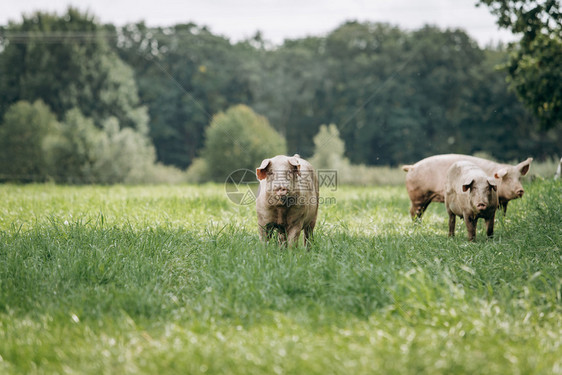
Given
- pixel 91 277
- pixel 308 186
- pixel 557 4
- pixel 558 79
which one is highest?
pixel 557 4

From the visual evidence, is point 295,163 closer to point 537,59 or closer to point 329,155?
point 537,59

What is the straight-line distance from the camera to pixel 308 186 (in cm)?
606

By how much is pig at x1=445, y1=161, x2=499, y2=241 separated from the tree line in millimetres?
21797

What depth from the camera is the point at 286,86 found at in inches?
1517

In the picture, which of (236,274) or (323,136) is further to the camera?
(323,136)

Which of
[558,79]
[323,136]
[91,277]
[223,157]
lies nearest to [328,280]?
[91,277]

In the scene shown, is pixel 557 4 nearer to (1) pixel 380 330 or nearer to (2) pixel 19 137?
(1) pixel 380 330

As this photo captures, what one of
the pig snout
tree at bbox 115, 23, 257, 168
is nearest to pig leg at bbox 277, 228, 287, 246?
the pig snout

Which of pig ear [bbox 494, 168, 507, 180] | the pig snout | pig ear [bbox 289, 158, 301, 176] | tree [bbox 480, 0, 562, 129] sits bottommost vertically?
the pig snout

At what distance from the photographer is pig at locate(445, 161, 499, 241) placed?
6855 mm

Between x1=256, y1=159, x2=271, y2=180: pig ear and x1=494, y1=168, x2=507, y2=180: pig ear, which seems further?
x1=494, y1=168, x2=507, y2=180: pig ear

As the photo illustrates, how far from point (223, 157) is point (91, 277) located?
69.8ft

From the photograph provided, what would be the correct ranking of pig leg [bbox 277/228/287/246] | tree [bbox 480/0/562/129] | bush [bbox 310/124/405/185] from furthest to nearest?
bush [bbox 310/124/405/185], tree [bbox 480/0/562/129], pig leg [bbox 277/228/287/246]

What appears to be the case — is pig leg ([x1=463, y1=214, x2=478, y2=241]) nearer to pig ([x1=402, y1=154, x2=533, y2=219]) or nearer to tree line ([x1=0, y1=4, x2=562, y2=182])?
pig ([x1=402, y1=154, x2=533, y2=219])
